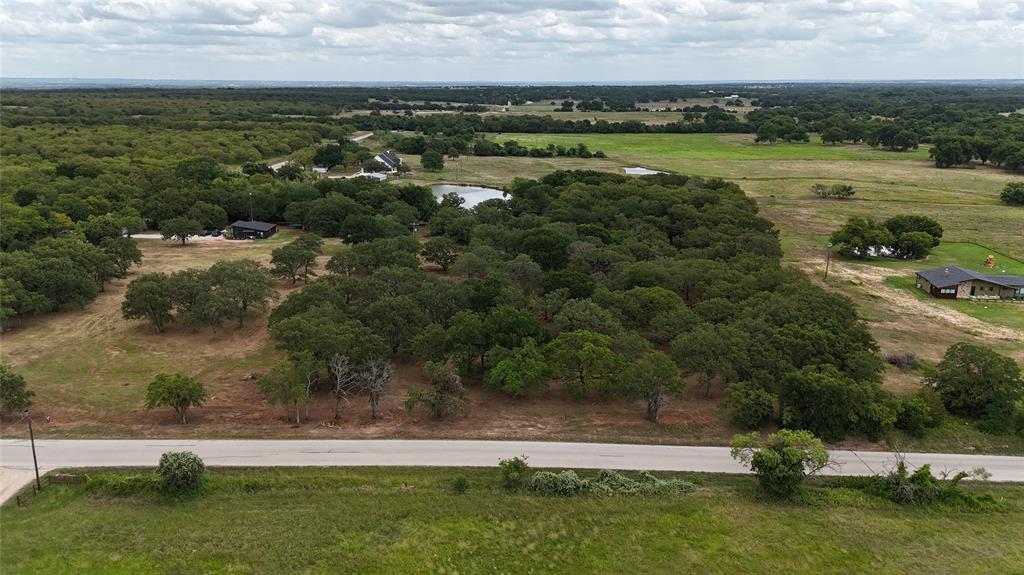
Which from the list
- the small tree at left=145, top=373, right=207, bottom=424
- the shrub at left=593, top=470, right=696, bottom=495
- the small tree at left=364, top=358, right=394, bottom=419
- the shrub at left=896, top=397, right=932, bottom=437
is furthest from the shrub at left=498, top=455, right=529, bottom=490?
the shrub at left=896, top=397, right=932, bottom=437

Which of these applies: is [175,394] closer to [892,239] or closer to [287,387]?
[287,387]

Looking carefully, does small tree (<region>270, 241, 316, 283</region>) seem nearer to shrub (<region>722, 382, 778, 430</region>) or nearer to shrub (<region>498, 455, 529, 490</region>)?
shrub (<region>498, 455, 529, 490</region>)

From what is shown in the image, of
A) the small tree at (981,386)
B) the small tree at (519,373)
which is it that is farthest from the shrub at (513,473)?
the small tree at (981,386)

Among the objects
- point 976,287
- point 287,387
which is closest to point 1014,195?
point 976,287

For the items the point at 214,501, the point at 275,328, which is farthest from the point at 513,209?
the point at 214,501

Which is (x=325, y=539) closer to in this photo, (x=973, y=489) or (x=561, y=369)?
(x=561, y=369)

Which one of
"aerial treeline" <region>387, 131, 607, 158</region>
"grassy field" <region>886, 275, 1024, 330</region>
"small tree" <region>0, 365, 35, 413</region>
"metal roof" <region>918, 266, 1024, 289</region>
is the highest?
"aerial treeline" <region>387, 131, 607, 158</region>
